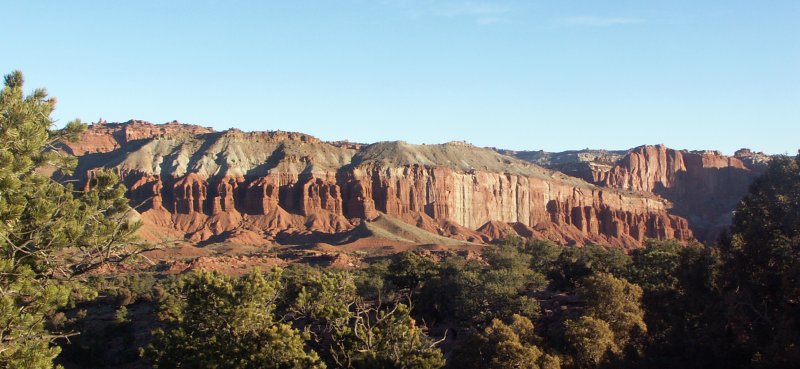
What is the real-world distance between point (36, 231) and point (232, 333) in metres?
7.78

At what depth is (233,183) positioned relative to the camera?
131500 mm

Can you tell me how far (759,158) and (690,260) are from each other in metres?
187

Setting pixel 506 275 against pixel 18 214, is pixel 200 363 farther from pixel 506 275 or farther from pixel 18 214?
pixel 506 275

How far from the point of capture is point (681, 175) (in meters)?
184

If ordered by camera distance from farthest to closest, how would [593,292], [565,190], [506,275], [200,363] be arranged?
[565,190] < [506,275] < [593,292] < [200,363]

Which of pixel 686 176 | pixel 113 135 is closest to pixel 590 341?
pixel 113 135

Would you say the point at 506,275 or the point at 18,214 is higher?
the point at 18,214

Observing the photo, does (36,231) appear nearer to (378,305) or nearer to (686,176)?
(378,305)

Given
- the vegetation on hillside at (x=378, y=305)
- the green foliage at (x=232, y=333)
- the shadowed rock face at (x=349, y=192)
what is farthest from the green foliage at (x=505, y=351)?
the shadowed rock face at (x=349, y=192)

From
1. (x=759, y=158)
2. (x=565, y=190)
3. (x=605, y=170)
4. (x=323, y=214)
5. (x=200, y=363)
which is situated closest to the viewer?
(x=200, y=363)

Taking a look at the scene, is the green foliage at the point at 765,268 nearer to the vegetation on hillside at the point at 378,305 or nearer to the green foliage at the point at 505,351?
the vegetation on hillside at the point at 378,305

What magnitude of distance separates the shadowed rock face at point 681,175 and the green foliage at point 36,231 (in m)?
166

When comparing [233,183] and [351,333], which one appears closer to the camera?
[351,333]

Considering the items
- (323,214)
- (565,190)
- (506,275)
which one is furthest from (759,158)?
(506,275)
